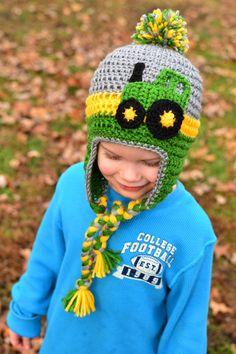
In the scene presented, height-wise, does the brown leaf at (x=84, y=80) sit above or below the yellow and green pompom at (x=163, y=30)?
above

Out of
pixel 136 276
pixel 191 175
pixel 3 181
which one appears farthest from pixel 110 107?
pixel 191 175

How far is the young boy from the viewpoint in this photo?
1.58 metres

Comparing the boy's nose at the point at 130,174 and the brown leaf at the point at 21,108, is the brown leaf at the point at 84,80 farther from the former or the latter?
the boy's nose at the point at 130,174

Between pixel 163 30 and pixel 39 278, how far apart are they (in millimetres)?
1269

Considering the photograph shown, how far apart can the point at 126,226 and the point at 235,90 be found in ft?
17.1

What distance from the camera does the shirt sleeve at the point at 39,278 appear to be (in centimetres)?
208

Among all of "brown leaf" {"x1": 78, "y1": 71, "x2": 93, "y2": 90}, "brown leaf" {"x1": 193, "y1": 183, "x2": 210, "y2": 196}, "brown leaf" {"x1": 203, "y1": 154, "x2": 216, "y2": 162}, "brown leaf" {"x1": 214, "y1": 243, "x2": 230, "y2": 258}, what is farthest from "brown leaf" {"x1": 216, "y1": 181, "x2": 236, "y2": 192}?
"brown leaf" {"x1": 78, "y1": 71, "x2": 93, "y2": 90}

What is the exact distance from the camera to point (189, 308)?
1889mm

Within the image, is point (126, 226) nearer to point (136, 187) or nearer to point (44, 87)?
point (136, 187)

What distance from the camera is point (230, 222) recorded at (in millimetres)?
4395

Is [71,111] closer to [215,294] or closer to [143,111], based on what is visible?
[215,294]

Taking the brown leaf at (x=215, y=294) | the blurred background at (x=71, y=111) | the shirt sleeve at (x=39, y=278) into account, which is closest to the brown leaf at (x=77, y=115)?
the blurred background at (x=71, y=111)

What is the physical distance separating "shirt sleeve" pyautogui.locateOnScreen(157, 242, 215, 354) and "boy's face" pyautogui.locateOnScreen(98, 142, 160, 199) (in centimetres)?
41

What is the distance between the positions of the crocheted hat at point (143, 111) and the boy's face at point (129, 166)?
0.10 ft
